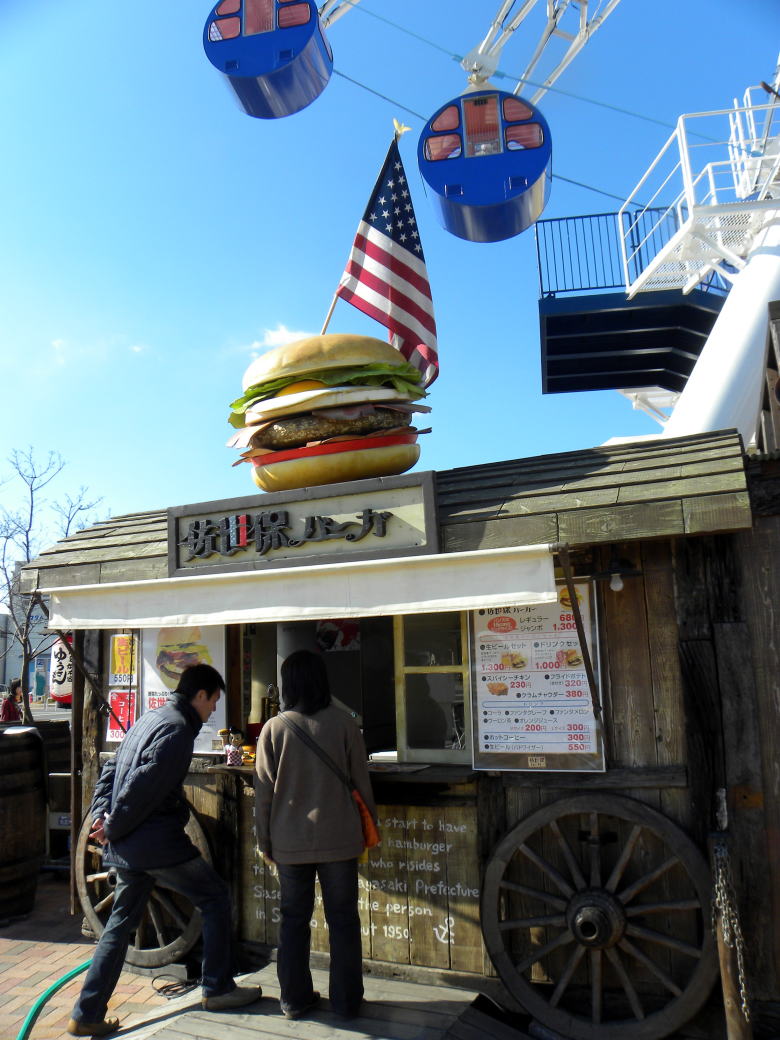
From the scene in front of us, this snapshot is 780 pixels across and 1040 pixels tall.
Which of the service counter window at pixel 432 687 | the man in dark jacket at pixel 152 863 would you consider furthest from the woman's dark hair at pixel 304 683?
the service counter window at pixel 432 687

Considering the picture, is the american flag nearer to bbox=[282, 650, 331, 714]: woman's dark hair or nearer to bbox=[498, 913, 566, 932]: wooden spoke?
bbox=[282, 650, 331, 714]: woman's dark hair

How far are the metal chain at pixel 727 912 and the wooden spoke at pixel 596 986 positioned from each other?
65cm

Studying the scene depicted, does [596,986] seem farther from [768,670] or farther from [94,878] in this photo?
[94,878]

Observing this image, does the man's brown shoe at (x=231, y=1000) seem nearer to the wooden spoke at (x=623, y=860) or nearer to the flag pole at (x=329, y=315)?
Result: the wooden spoke at (x=623, y=860)

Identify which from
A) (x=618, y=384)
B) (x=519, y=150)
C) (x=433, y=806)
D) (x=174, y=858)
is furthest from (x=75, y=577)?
(x=618, y=384)

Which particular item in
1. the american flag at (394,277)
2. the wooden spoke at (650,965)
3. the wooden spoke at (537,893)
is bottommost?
the wooden spoke at (650,965)

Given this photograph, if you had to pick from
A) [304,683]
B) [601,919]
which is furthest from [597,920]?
[304,683]

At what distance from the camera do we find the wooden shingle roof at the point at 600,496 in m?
3.65

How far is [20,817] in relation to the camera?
649cm

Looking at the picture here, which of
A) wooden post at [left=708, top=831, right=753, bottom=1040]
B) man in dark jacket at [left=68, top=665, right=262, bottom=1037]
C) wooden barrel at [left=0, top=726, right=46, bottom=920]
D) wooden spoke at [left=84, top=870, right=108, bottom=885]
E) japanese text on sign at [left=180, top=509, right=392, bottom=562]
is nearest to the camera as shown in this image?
wooden post at [left=708, top=831, right=753, bottom=1040]

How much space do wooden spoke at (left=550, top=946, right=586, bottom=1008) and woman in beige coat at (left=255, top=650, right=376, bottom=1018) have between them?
1.02m

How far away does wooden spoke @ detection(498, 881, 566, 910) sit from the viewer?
415 cm

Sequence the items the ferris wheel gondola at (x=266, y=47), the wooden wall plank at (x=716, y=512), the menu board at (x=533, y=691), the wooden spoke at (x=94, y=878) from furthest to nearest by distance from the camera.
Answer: the ferris wheel gondola at (x=266, y=47)
the wooden spoke at (x=94, y=878)
the menu board at (x=533, y=691)
the wooden wall plank at (x=716, y=512)

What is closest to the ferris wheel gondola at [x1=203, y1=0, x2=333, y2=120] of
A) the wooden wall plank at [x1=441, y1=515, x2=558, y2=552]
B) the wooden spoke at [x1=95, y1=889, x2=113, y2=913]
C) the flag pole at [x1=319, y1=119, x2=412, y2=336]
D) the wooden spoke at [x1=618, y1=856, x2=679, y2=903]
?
the flag pole at [x1=319, y1=119, x2=412, y2=336]
